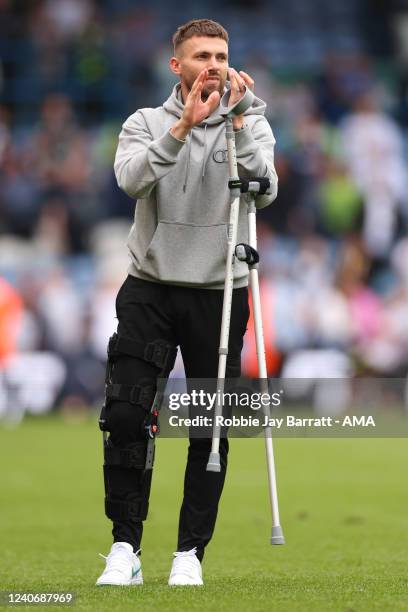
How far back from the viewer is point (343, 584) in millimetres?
6234

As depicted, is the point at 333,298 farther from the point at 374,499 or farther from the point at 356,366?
the point at 374,499

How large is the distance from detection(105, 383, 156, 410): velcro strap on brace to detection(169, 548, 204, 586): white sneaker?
629mm

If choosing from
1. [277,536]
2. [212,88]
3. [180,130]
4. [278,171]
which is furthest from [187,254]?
[278,171]

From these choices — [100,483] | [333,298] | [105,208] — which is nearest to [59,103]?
[105,208]

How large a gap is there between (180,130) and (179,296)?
72 cm

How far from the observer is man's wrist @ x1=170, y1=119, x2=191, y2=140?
588cm

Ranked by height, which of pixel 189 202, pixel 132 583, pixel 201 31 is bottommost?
pixel 132 583

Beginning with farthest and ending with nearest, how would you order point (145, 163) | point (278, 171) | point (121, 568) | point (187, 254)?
point (278, 171) < point (187, 254) < point (121, 568) < point (145, 163)

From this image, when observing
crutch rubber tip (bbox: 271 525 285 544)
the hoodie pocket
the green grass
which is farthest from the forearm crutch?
the green grass

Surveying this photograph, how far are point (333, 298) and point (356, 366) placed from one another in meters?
1.02

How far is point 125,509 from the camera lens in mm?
6199

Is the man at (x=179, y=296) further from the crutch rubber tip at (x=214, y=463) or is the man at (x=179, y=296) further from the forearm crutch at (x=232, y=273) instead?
the crutch rubber tip at (x=214, y=463)

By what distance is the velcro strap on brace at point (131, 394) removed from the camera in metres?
6.11

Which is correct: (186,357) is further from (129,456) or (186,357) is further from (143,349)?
(129,456)
